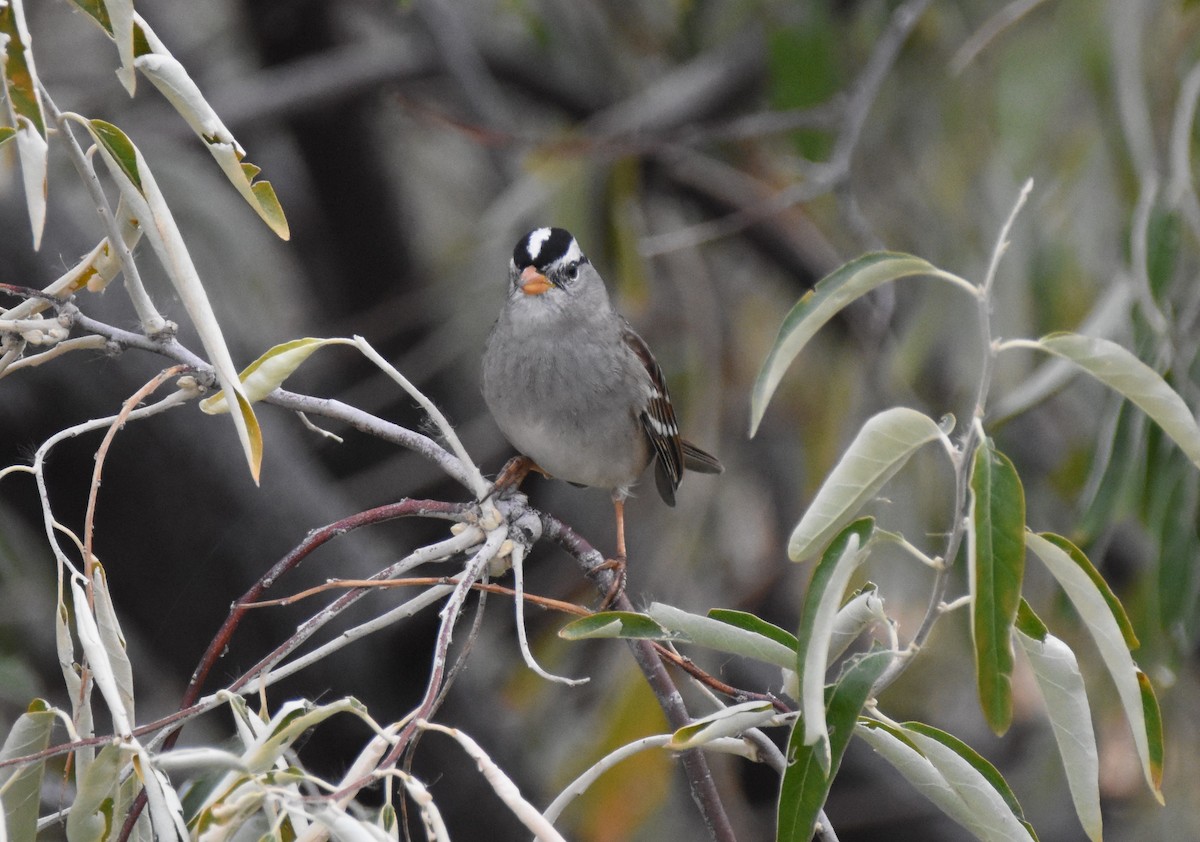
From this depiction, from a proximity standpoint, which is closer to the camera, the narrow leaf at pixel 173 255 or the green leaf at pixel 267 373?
the narrow leaf at pixel 173 255

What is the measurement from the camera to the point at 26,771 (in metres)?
1.19

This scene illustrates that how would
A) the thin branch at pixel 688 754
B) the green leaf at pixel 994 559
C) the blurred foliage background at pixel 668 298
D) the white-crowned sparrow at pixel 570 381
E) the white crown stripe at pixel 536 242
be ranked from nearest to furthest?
the green leaf at pixel 994 559 < the thin branch at pixel 688 754 < the white-crowned sparrow at pixel 570 381 < the white crown stripe at pixel 536 242 < the blurred foliage background at pixel 668 298

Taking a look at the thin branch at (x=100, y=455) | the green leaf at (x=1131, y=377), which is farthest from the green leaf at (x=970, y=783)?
the thin branch at (x=100, y=455)

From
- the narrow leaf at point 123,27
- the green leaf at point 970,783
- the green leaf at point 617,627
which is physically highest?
the narrow leaf at point 123,27

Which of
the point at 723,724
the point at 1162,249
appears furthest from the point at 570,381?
the point at 723,724

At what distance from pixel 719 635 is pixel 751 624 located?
5 cm

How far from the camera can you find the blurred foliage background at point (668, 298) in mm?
2602

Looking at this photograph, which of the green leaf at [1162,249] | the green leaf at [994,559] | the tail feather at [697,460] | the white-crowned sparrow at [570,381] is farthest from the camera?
the tail feather at [697,460]

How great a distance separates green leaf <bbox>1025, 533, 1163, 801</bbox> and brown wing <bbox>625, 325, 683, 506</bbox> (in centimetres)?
145

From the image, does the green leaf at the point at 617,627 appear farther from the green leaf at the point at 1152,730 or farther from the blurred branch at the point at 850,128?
the blurred branch at the point at 850,128

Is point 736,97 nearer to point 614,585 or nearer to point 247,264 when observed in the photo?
point 247,264

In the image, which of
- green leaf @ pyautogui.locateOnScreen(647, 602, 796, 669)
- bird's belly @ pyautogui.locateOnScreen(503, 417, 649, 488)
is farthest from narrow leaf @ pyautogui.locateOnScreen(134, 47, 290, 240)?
bird's belly @ pyautogui.locateOnScreen(503, 417, 649, 488)

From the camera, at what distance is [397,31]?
14.0 feet

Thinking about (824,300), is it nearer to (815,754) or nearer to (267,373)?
(815,754)
